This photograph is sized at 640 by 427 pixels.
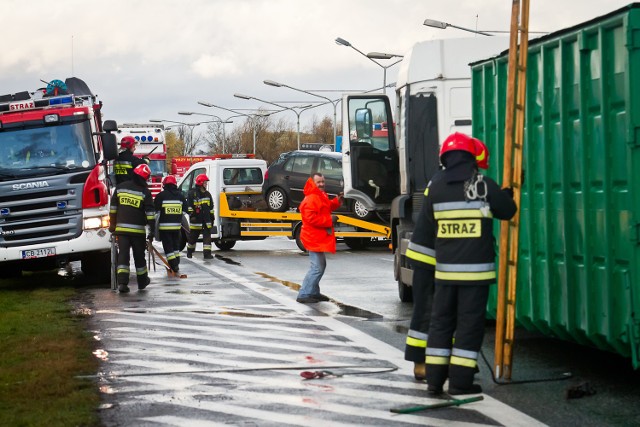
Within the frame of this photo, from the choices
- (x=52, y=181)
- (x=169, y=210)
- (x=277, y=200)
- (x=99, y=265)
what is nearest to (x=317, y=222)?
(x=52, y=181)

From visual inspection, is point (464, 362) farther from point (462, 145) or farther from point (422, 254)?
point (462, 145)

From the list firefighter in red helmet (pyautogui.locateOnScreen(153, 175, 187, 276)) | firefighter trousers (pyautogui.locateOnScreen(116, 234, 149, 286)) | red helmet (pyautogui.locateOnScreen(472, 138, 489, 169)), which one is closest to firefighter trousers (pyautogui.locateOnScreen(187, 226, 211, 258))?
firefighter in red helmet (pyautogui.locateOnScreen(153, 175, 187, 276))

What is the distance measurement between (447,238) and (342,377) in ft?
4.94

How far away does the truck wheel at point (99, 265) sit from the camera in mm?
19609

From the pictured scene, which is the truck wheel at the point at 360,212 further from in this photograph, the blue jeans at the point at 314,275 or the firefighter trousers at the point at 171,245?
the blue jeans at the point at 314,275

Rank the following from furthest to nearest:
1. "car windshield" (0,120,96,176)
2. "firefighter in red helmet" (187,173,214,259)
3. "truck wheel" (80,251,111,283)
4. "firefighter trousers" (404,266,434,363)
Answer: "firefighter in red helmet" (187,173,214,259), "truck wheel" (80,251,111,283), "car windshield" (0,120,96,176), "firefighter trousers" (404,266,434,363)

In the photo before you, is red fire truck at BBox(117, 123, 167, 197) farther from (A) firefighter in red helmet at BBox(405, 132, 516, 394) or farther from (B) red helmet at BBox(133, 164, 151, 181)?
(A) firefighter in red helmet at BBox(405, 132, 516, 394)

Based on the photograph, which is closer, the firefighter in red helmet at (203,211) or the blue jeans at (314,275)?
the blue jeans at (314,275)

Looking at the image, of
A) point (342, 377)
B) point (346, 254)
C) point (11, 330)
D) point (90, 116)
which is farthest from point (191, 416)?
point (346, 254)

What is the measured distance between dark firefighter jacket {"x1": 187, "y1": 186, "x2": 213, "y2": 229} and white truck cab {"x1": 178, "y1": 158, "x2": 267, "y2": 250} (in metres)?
2.77

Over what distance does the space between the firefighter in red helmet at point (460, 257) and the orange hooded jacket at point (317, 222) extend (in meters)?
6.95

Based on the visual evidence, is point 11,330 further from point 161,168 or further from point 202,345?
point 161,168

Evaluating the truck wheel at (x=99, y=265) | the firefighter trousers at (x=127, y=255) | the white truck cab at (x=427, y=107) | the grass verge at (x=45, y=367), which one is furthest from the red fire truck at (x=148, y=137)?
the white truck cab at (x=427, y=107)

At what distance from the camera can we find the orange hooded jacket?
50.5 ft
